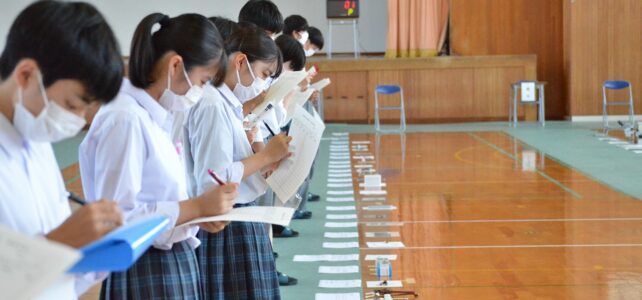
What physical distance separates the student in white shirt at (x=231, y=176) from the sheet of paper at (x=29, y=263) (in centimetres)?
158

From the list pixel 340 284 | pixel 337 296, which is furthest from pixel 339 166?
pixel 337 296

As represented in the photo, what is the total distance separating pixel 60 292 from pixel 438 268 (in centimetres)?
352

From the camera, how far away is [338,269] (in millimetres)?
5160

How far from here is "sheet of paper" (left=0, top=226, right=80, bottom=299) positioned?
1253 mm

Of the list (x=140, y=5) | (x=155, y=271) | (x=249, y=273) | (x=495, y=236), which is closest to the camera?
(x=155, y=271)

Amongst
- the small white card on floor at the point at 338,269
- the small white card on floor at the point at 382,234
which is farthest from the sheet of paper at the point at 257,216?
the small white card on floor at the point at 382,234

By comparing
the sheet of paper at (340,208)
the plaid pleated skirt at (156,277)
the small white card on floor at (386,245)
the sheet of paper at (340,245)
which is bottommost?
the sheet of paper at (340,208)

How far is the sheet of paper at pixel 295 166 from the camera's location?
10.6 feet

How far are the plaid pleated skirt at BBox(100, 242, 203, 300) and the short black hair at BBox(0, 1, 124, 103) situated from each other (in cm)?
80

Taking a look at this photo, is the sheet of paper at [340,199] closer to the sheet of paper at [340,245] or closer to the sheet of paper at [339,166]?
the sheet of paper at [340,245]

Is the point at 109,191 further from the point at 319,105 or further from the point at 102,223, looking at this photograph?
the point at 319,105

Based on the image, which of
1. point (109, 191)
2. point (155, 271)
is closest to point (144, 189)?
point (109, 191)

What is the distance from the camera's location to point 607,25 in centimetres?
1452

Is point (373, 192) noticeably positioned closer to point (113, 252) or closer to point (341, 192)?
point (341, 192)
